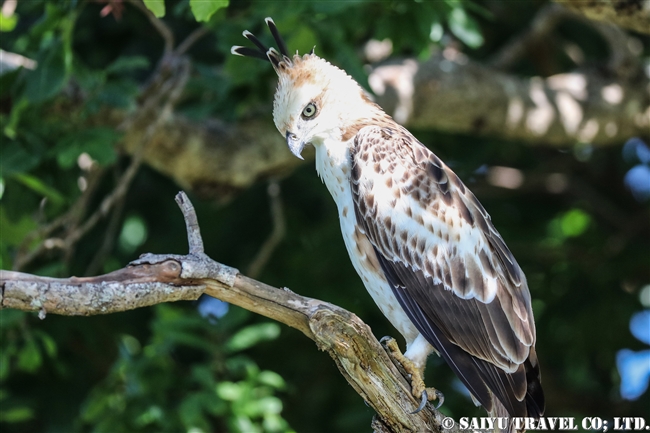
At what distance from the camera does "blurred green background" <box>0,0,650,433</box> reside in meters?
5.66

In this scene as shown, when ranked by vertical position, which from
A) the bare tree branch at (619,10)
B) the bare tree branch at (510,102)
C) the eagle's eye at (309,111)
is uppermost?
the bare tree branch at (619,10)

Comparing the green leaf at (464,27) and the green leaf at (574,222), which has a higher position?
the green leaf at (464,27)

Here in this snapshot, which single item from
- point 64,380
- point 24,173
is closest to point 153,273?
point 24,173

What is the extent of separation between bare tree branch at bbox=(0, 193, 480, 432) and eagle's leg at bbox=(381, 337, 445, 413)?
4 centimetres

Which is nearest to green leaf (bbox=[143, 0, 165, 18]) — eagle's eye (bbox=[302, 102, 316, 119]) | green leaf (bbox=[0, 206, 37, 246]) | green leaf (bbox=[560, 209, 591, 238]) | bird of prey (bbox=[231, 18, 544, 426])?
bird of prey (bbox=[231, 18, 544, 426])

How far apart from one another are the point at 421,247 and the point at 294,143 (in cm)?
92

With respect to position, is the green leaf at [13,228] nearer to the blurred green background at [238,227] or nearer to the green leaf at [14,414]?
the blurred green background at [238,227]

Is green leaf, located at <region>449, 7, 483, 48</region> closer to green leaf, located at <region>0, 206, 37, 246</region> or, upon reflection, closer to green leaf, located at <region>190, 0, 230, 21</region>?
green leaf, located at <region>190, 0, 230, 21</region>

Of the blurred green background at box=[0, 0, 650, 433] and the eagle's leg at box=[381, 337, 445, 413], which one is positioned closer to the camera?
the eagle's leg at box=[381, 337, 445, 413]

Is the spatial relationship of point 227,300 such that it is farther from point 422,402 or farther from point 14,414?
point 14,414

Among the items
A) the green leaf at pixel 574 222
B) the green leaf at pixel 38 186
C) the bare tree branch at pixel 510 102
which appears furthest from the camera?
the green leaf at pixel 574 222

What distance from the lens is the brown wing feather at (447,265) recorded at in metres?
4.29

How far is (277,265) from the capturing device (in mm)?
7742

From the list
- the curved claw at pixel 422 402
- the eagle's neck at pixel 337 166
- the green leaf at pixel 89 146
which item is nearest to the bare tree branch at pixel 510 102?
the eagle's neck at pixel 337 166
